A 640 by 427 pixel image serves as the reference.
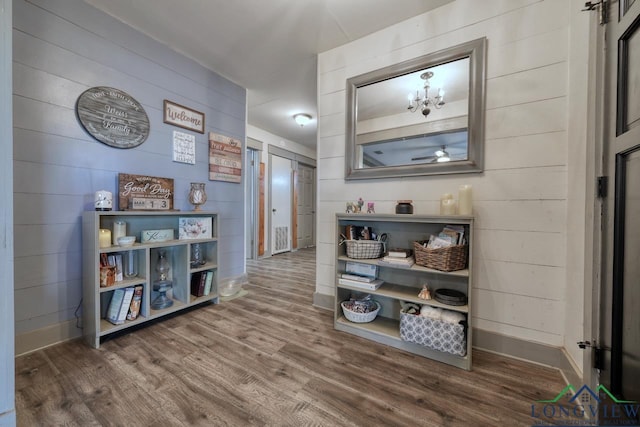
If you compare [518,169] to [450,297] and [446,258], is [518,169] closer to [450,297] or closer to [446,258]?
[446,258]

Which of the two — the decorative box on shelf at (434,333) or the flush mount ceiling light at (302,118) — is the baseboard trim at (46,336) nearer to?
the decorative box on shelf at (434,333)

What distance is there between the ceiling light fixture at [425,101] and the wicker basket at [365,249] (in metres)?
1.03

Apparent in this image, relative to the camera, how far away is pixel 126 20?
6.02ft

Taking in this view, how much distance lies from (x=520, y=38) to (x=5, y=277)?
2.77 m

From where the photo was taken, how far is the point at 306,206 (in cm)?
569

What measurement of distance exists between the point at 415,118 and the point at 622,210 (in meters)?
1.22

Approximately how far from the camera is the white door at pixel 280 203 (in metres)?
4.68

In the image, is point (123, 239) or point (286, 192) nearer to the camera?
point (123, 239)

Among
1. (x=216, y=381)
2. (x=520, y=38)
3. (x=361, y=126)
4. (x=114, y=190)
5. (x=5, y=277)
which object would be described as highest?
(x=520, y=38)

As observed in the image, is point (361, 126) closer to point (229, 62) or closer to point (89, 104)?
point (229, 62)

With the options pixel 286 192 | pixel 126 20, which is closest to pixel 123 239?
pixel 126 20

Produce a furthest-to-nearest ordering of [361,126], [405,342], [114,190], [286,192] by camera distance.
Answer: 1. [286,192]
2. [361,126]
3. [114,190]
4. [405,342]

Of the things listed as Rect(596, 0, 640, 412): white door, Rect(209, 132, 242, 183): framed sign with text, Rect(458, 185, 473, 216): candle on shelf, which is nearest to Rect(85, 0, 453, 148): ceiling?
Rect(209, 132, 242, 183): framed sign with text
